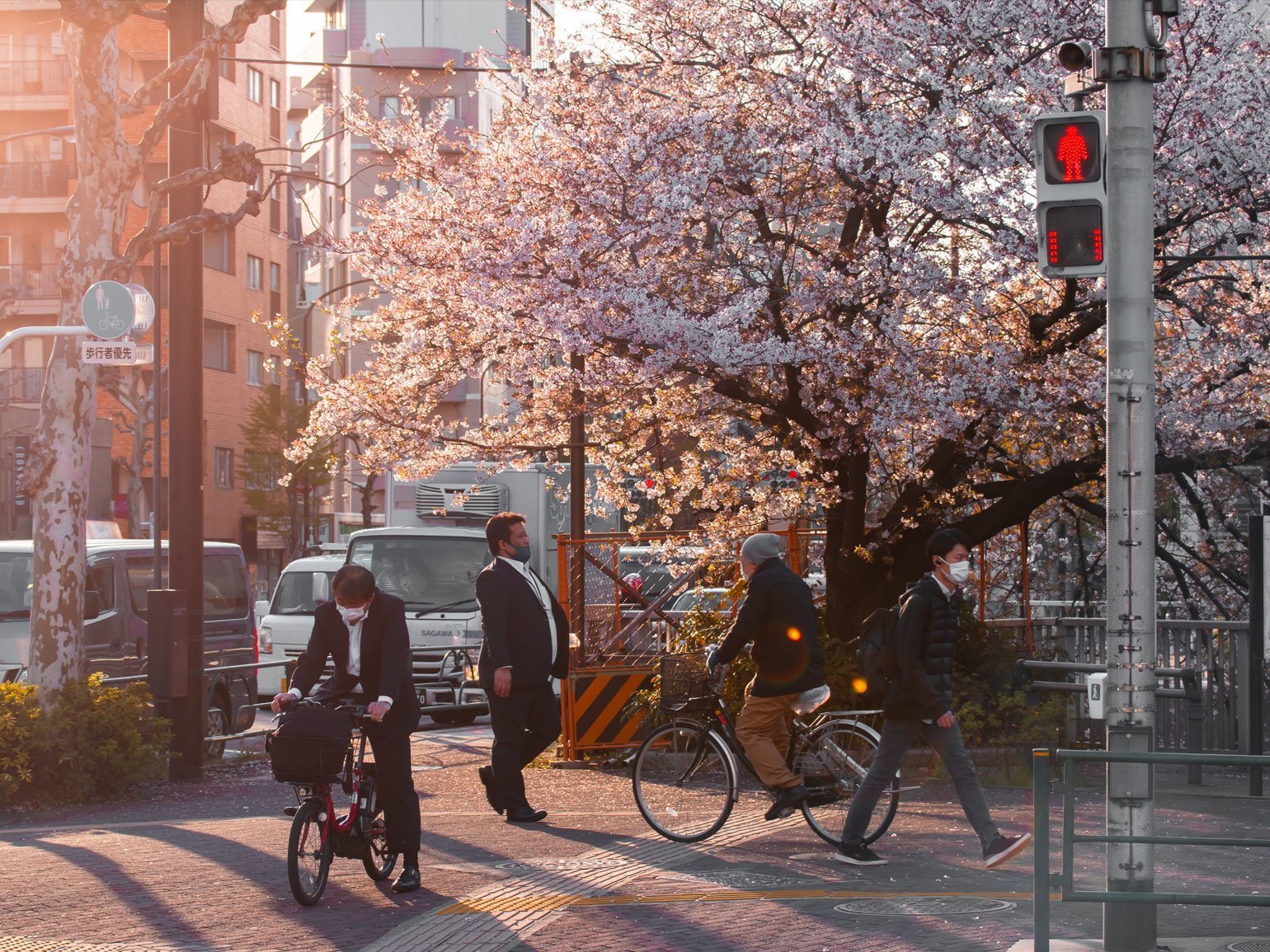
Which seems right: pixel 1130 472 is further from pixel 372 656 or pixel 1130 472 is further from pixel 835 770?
pixel 372 656

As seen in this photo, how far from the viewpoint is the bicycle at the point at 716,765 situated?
10023 mm

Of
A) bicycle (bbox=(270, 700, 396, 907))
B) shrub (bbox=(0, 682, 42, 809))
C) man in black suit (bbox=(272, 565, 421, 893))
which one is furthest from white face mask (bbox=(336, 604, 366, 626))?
shrub (bbox=(0, 682, 42, 809))

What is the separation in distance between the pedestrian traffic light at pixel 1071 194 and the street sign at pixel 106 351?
894 centimetres

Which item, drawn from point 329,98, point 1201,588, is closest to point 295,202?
point 329,98

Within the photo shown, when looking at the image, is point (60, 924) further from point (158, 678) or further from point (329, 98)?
point (329, 98)

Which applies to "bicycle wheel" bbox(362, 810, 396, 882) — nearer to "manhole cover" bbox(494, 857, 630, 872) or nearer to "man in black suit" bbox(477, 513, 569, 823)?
"manhole cover" bbox(494, 857, 630, 872)

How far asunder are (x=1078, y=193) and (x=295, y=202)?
73576mm

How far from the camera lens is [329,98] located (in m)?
86.9

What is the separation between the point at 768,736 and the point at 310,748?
9.43 feet

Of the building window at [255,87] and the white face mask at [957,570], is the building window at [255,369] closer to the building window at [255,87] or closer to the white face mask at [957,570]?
the building window at [255,87]

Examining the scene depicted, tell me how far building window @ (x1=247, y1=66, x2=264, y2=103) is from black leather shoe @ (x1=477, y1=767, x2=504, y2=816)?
55.8 metres

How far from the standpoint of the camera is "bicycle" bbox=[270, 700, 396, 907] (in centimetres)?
823

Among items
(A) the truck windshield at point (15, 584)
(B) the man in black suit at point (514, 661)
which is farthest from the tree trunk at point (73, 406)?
(B) the man in black suit at point (514, 661)

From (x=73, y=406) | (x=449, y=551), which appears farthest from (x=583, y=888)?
(x=449, y=551)
